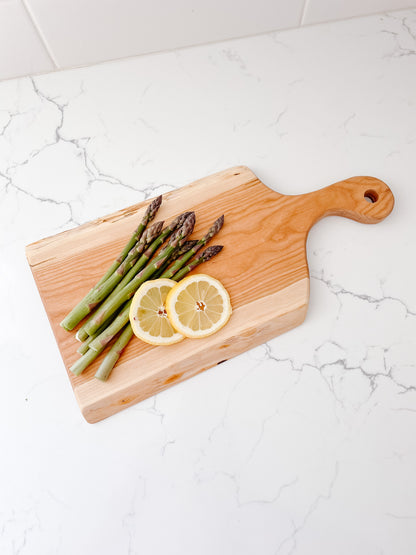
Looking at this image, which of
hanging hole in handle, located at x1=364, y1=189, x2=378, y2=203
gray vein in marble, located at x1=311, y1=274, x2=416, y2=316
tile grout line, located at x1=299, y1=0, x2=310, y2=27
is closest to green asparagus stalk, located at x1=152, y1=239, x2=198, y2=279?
gray vein in marble, located at x1=311, y1=274, x2=416, y2=316

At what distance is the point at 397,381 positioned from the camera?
1261 mm

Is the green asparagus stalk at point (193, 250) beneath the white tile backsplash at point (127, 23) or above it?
beneath

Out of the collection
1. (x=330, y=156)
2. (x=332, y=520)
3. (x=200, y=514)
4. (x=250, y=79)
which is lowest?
(x=332, y=520)

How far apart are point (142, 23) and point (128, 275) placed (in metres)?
0.97

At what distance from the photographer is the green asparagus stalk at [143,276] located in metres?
1.20

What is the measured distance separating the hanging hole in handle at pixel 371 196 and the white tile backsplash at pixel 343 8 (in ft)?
2.73

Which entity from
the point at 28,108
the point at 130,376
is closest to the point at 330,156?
the point at 130,376

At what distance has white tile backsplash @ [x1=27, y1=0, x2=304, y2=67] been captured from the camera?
1.49 meters

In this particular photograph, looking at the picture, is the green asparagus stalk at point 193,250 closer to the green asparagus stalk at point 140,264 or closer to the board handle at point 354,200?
the green asparagus stalk at point 140,264

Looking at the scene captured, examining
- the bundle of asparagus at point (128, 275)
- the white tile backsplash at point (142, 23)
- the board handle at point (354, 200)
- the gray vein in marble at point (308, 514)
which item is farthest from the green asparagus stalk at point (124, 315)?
the white tile backsplash at point (142, 23)

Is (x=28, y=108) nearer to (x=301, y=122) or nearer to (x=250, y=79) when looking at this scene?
(x=250, y=79)

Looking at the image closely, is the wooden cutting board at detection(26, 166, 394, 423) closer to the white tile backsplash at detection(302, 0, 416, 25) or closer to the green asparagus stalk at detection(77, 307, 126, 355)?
the green asparagus stalk at detection(77, 307, 126, 355)

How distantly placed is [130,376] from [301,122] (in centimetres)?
111

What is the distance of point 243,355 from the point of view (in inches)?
50.9
